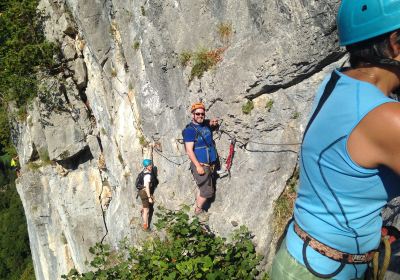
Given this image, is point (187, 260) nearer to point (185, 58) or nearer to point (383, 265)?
point (383, 265)

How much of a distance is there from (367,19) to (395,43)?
15 cm

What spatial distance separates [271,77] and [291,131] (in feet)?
2.99

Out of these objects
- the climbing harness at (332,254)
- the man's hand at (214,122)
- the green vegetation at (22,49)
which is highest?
the green vegetation at (22,49)

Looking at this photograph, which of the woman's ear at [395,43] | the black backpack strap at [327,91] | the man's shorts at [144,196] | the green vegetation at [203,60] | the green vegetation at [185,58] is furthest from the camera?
the man's shorts at [144,196]

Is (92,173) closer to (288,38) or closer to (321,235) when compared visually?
(288,38)

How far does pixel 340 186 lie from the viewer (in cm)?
175

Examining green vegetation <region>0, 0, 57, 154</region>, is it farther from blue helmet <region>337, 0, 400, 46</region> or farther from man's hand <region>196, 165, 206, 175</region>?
blue helmet <region>337, 0, 400, 46</region>

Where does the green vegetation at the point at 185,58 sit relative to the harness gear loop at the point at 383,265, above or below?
above

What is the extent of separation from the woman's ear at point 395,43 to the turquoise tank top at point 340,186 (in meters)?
0.20

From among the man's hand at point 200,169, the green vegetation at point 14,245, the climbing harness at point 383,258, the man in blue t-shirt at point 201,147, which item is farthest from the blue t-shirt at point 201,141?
the green vegetation at point 14,245

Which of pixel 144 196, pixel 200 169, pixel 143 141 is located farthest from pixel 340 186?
pixel 143 141

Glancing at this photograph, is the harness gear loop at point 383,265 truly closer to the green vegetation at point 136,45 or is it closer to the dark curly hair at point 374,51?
the dark curly hair at point 374,51

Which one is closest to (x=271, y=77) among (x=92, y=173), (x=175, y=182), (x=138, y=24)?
(x=175, y=182)

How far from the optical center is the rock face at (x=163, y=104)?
6484 millimetres
